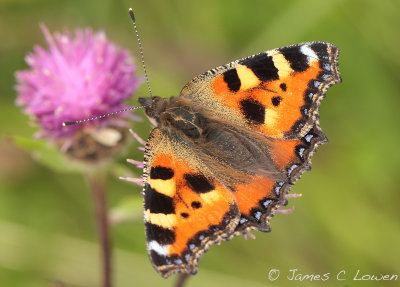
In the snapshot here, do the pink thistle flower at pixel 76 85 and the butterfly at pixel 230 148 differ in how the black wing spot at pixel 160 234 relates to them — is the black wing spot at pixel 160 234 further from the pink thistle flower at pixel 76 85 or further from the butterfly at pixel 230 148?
the pink thistle flower at pixel 76 85

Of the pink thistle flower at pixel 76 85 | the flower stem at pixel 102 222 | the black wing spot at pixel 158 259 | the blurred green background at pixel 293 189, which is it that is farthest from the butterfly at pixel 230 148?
the blurred green background at pixel 293 189

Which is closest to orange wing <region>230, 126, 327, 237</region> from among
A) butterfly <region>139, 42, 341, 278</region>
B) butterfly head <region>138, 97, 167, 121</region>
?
butterfly <region>139, 42, 341, 278</region>

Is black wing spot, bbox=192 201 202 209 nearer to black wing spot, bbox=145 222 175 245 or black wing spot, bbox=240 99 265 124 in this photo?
black wing spot, bbox=145 222 175 245

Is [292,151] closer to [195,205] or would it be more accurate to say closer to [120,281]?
[195,205]

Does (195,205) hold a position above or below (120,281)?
above

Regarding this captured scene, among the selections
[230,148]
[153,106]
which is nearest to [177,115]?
[153,106]

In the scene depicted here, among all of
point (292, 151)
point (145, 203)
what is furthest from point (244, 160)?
point (145, 203)
